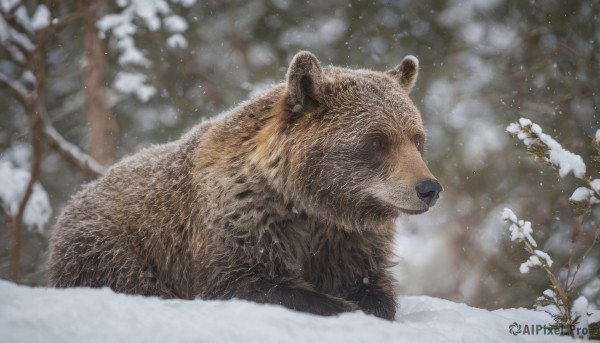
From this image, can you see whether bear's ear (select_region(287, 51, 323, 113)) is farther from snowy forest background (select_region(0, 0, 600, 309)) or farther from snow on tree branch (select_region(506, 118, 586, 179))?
snowy forest background (select_region(0, 0, 600, 309))

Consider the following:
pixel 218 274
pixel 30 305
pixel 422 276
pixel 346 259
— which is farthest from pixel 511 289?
pixel 30 305

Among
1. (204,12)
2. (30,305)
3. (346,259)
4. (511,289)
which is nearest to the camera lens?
(30,305)

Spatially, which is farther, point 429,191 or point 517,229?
point 429,191

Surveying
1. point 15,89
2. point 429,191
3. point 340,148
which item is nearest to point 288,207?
point 340,148

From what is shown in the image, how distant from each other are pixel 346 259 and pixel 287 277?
0.51m

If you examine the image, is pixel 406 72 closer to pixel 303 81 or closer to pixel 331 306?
pixel 303 81

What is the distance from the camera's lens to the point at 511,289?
941 cm

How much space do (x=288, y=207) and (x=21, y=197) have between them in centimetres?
622

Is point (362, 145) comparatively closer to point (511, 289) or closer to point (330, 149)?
point (330, 149)

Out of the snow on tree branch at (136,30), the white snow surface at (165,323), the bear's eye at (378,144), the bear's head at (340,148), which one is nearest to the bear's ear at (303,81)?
the bear's head at (340,148)

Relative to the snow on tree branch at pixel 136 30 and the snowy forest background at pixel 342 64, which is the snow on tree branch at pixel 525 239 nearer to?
the snowy forest background at pixel 342 64

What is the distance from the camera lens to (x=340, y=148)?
4.29 metres

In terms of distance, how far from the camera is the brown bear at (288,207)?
13.8 ft

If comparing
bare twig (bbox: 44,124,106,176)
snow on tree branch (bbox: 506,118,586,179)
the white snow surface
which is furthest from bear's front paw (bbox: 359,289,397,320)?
bare twig (bbox: 44,124,106,176)
